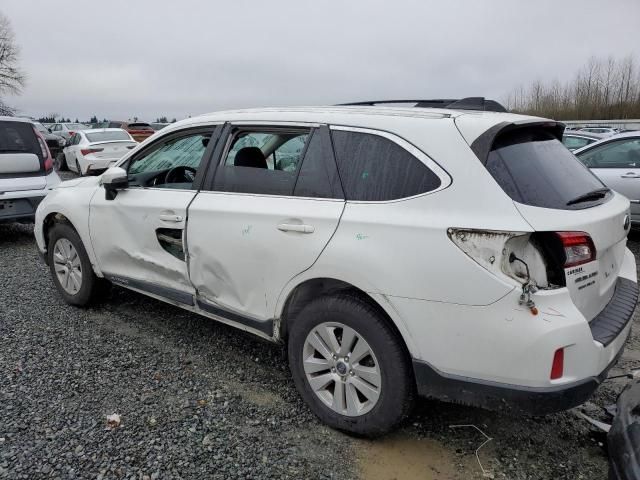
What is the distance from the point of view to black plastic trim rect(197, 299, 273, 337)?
2990mm

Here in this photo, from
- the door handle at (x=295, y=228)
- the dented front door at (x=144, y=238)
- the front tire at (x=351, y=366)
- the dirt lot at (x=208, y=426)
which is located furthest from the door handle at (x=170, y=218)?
the front tire at (x=351, y=366)

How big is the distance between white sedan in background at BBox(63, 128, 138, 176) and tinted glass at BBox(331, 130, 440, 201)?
12.4 meters

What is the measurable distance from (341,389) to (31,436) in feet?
5.54

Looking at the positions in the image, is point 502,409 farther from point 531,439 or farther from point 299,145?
point 299,145

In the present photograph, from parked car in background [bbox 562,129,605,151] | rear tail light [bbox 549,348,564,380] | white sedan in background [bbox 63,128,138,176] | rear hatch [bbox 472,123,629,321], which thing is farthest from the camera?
white sedan in background [bbox 63,128,138,176]

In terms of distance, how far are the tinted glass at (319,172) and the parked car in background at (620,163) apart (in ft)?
17.2

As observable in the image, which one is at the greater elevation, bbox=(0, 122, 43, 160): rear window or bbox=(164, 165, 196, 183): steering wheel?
bbox=(0, 122, 43, 160): rear window

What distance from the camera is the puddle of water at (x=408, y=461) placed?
246 cm

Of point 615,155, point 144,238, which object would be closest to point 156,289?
point 144,238

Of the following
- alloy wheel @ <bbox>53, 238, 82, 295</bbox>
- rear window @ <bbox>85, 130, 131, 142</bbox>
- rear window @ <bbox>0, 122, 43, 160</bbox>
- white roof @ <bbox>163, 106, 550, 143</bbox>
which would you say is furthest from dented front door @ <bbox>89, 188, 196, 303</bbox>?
rear window @ <bbox>85, 130, 131, 142</bbox>

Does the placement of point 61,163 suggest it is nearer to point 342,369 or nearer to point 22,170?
point 22,170

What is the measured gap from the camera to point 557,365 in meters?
2.08

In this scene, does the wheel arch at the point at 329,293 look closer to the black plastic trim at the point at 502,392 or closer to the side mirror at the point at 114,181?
the black plastic trim at the point at 502,392

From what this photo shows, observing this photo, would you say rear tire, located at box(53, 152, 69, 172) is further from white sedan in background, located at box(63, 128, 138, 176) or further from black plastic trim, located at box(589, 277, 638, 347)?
black plastic trim, located at box(589, 277, 638, 347)
